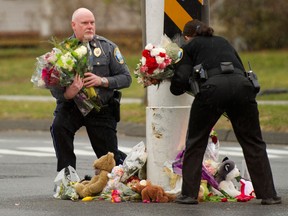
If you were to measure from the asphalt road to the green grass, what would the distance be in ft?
4.12

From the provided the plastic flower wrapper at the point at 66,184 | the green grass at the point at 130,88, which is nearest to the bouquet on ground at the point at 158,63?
the plastic flower wrapper at the point at 66,184

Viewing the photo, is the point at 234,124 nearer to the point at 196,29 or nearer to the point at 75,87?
the point at 196,29

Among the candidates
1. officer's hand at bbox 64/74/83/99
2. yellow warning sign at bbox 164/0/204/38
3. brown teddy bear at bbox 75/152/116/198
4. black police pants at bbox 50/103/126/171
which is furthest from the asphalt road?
yellow warning sign at bbox 164/0/204/38

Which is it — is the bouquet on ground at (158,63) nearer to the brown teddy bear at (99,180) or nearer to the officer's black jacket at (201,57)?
the officer's black jacket at (201,57)

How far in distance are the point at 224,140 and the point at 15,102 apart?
6511 millimetres

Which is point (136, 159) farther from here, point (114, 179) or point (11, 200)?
point (11, 200)

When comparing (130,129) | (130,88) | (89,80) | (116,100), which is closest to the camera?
(89,80)

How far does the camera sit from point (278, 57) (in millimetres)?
31016

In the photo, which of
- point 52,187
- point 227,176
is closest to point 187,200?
point 227,176

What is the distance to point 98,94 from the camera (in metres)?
10.1

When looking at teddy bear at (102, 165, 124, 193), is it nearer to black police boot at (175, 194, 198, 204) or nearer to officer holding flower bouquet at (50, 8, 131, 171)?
officer holding flower bouquet at (50, 8, 131, 171)

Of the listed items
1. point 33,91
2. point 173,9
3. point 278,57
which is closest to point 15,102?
point 33,91

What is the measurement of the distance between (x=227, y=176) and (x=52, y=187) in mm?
2085

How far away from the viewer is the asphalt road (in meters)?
9.13
